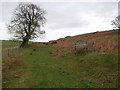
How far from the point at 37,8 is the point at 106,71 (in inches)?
1381

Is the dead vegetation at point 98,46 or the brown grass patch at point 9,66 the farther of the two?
the dead vegetation at point 98,46

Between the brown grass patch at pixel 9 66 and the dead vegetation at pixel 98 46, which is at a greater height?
the dead vegetation at pixel 98 46

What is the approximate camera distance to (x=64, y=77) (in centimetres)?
1105

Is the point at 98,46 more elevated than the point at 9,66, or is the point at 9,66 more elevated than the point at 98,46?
the point at 98,46

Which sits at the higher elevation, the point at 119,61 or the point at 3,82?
the point at 119,61

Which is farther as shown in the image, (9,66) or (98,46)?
(98,46)

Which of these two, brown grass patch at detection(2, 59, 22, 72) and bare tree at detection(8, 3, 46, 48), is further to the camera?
bare tree at detection(8, 3, 46, 48)

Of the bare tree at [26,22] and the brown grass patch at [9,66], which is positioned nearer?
the brown grass patch at [9,66]

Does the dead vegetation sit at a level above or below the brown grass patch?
above

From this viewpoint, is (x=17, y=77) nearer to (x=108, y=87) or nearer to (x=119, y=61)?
(x=108, y=87)

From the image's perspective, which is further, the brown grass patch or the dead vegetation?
the dead vegetation

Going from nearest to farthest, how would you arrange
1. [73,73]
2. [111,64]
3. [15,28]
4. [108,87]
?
[108,87]
[73,73]
[111,64]
[15,28]

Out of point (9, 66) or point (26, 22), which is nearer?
point (9, 66)

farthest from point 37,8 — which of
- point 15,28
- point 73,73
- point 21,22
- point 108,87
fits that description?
point 108,87
